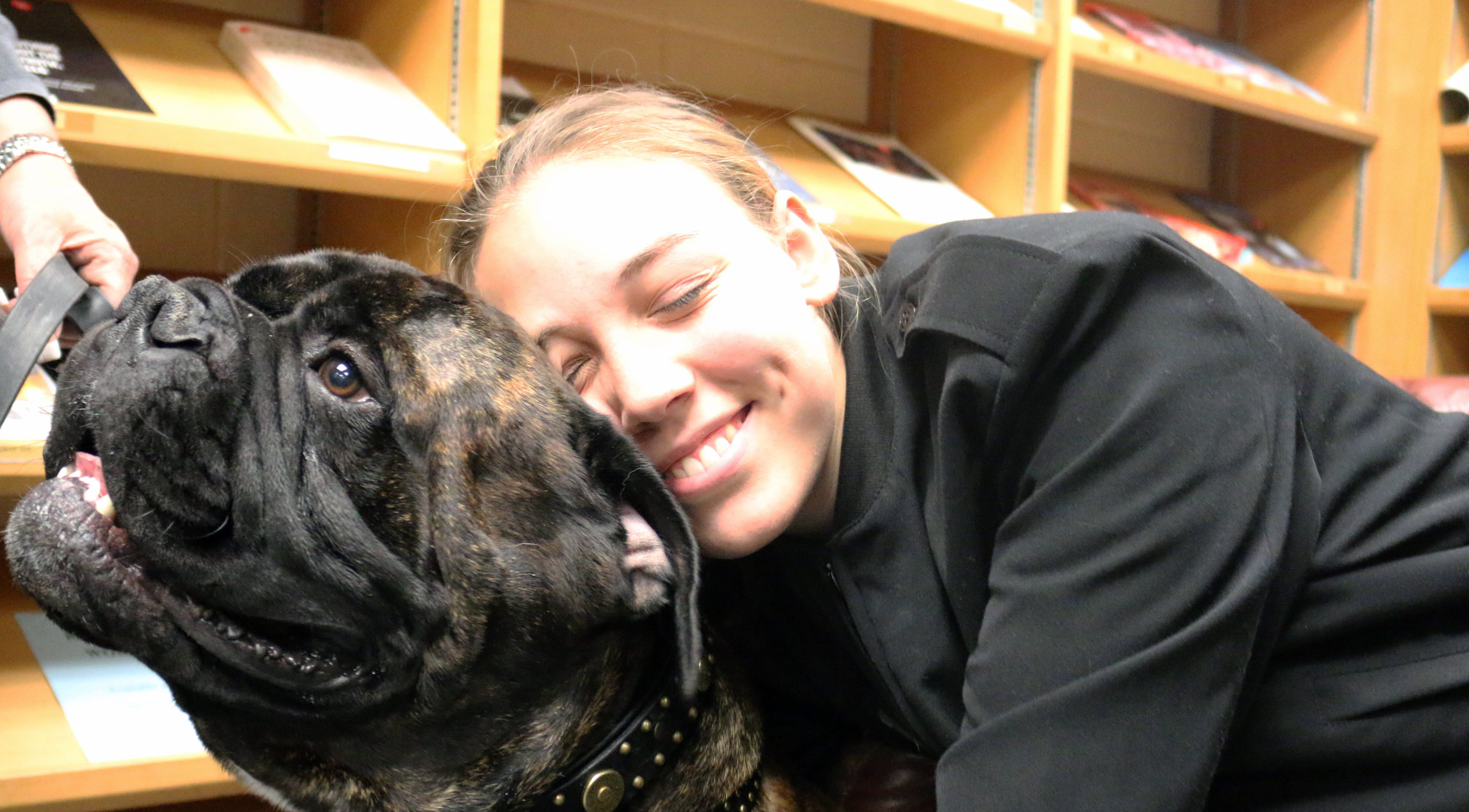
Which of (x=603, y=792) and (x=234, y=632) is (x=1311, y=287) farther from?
(x=234, y=632)

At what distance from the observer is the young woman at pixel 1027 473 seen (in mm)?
948

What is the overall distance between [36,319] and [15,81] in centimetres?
39

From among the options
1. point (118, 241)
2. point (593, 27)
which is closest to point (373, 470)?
point (118, 241)

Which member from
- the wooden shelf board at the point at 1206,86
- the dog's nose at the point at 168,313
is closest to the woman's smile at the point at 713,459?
the dog's nose at the point at 168,313

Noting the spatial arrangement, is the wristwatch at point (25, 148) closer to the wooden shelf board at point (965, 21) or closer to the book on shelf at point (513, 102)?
the book on shelf at point (513, 102)

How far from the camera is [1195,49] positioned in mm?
3160

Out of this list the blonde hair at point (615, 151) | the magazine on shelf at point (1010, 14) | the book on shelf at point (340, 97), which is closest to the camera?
the blonde hair at point (615, 151)

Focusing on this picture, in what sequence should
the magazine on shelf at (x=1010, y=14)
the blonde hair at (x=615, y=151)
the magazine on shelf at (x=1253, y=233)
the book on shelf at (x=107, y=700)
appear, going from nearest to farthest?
1. the blonde hair at (x=615, y=151)
2. the book on shelf at (x=107, y=700)
3. the magazine on shelf at (x=1010, y=14)
4. the magazine on shelf at (x=1253, y=233)

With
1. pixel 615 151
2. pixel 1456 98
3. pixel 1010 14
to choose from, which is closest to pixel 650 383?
pixel 615 151

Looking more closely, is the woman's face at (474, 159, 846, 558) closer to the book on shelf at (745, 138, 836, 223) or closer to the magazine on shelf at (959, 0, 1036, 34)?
the book on shelf at (745, 138, 836, 223)

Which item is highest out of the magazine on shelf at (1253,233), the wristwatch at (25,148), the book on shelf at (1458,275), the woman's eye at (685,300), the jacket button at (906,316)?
the wristwatch at (25,148)

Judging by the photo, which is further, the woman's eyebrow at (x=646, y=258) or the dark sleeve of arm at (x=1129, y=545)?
the woman's eyebrow at (x=646, y=258)

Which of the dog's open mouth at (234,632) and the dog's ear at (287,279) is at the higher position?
the dog's ear at (287,279)

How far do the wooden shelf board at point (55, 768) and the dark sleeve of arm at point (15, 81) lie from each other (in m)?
0.82
